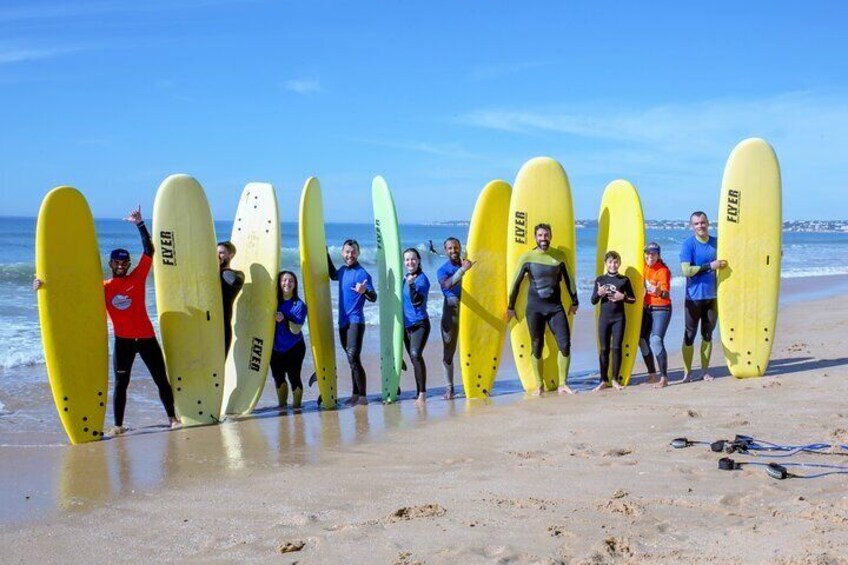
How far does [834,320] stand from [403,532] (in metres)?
9.88

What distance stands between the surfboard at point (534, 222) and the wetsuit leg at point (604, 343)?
0.29 meters

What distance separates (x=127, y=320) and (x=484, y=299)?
110 inches

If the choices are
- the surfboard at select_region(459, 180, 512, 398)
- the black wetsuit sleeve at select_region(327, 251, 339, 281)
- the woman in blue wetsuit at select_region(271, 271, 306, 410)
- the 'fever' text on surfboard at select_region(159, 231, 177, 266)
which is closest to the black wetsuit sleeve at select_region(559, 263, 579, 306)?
the surfboard at select_region(459, 180, 512, 398)

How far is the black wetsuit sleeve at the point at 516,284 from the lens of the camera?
22.3ft

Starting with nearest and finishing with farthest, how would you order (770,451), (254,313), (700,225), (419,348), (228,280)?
1. (770,451)
2. (228,280)
3. (254,313)
4. (419,348)
5. (700,225)

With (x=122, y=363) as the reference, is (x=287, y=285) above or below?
above

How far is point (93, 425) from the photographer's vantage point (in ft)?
18.5

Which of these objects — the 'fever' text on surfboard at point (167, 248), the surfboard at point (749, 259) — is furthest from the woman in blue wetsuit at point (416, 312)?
the surfboard at point (749, 259)

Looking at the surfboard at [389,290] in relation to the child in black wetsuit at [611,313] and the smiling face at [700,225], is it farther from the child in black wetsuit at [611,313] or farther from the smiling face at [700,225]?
the smiling face at [700,225]

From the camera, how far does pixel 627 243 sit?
286 inches

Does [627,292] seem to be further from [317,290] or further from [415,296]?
[317,290]

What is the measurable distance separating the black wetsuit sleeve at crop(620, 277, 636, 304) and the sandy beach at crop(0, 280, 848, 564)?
77 centimetres

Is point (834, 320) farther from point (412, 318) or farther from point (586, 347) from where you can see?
point (412, 318)

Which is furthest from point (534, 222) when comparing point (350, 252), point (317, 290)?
point (317, 290)
